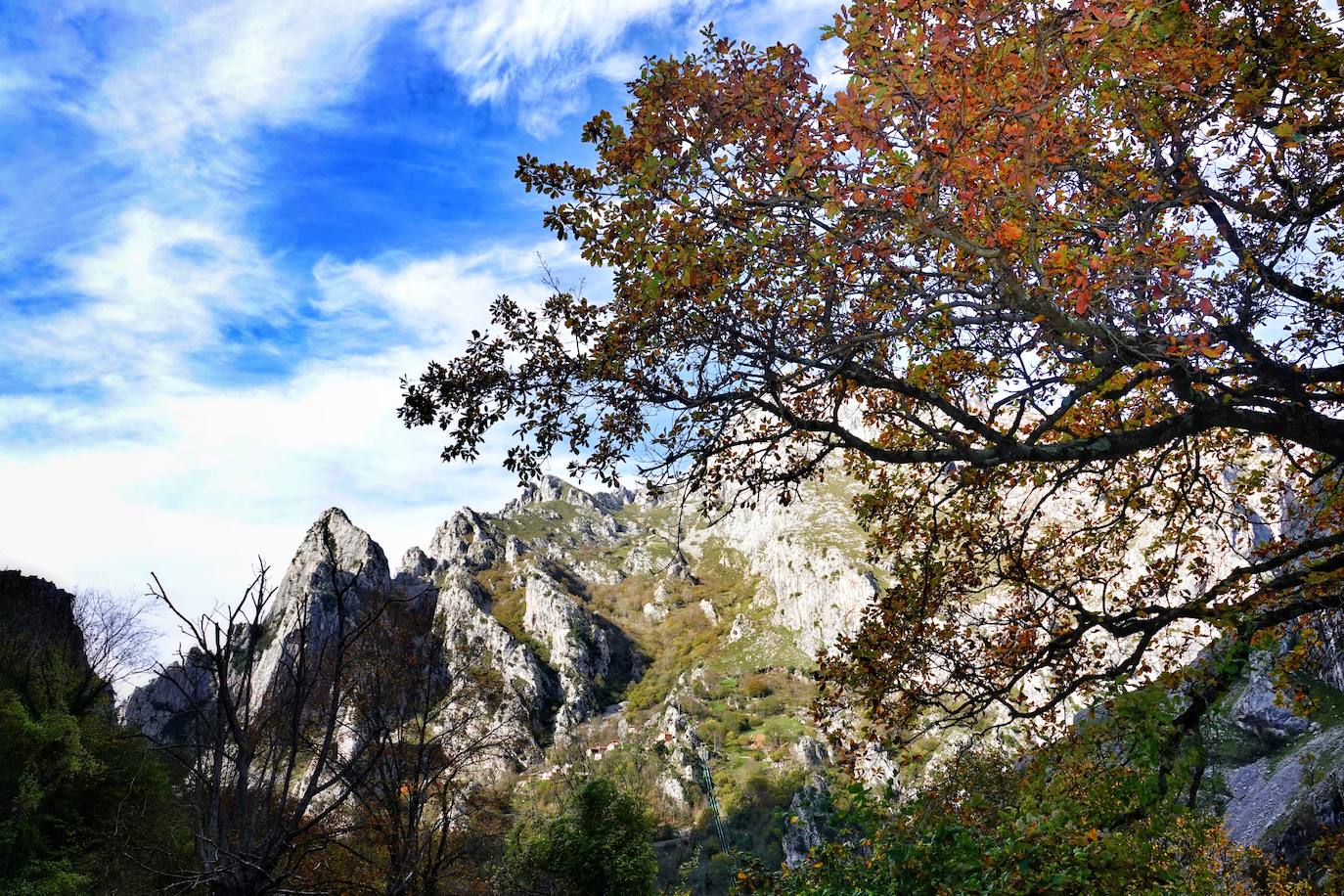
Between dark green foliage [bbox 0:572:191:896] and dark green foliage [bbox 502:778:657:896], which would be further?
dark green foliage [bbox 502:778:657:896]

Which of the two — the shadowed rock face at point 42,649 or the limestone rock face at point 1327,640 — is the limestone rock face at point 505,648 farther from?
the limestone rock face at point 1327,640

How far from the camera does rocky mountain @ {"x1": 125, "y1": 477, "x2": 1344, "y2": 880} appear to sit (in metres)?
49.5

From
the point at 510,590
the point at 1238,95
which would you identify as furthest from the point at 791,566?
the point at 1238,95

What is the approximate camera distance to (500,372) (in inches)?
290

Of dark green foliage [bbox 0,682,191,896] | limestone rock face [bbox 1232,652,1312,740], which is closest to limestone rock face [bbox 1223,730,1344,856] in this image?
limestone rock face [bbox 1232,652,1312,740]

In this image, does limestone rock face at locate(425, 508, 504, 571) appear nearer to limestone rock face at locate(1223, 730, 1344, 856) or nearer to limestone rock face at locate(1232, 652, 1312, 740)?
limestone rock face at locate(1232, 652, 1312, 740)

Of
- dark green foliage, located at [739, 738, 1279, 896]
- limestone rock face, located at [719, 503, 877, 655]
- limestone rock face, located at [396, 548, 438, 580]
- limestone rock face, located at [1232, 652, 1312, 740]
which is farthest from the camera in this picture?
limestone rock face, located at [396, 548, 438, 580]

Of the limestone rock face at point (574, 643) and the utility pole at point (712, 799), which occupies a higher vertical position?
the limestone rock face at point (574, 643)

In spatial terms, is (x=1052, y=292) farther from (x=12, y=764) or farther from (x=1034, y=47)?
(x=12, y=764)

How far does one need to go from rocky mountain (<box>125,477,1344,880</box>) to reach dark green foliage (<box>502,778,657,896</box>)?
7.66m

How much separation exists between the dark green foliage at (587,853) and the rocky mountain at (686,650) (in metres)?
7.66

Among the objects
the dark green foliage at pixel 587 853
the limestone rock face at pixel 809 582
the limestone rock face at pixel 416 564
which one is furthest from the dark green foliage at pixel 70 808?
the limestone rock face at pixel 416 564

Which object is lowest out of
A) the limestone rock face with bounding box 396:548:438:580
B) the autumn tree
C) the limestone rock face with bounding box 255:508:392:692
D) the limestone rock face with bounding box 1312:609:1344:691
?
the limestone rock face with bounding box 1312:609:1344:691

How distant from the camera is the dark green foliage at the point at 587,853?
3247 centimetres
